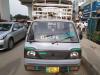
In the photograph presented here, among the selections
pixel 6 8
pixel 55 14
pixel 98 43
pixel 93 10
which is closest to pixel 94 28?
pixel 98 43

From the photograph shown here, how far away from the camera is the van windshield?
5.48 metres

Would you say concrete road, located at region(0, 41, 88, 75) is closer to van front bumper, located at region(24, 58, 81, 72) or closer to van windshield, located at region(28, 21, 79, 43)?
van front bumper, located at region(24, 58, 81, 72)

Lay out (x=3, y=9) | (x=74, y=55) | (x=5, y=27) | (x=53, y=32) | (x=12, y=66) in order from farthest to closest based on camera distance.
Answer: (x=3, y=9)
(x=5, y=27)
(x=12, y=66)
(x=53, y=32)
(x=74, y=55)

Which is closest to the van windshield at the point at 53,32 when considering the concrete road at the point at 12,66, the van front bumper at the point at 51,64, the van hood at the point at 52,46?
the van hood at the point at 52,46

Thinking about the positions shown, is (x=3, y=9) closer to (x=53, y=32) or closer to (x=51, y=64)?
(x=53, y=32)

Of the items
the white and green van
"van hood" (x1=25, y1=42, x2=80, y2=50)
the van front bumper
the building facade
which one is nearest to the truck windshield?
the white and green van

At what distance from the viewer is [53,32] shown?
18.9ft

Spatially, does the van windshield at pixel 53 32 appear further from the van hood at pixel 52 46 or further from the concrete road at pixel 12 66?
the concrete road at pixel 12 66

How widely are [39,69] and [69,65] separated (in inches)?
31.9

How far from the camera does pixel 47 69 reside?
4.97 meters

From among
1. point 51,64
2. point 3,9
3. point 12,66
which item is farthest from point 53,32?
point 3,9

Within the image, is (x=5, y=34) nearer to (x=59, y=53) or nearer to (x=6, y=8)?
(x=59, y=53)

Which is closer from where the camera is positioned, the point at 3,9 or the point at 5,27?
the point at 5,27

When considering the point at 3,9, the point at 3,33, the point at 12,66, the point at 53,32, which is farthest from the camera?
the point at 3,9
